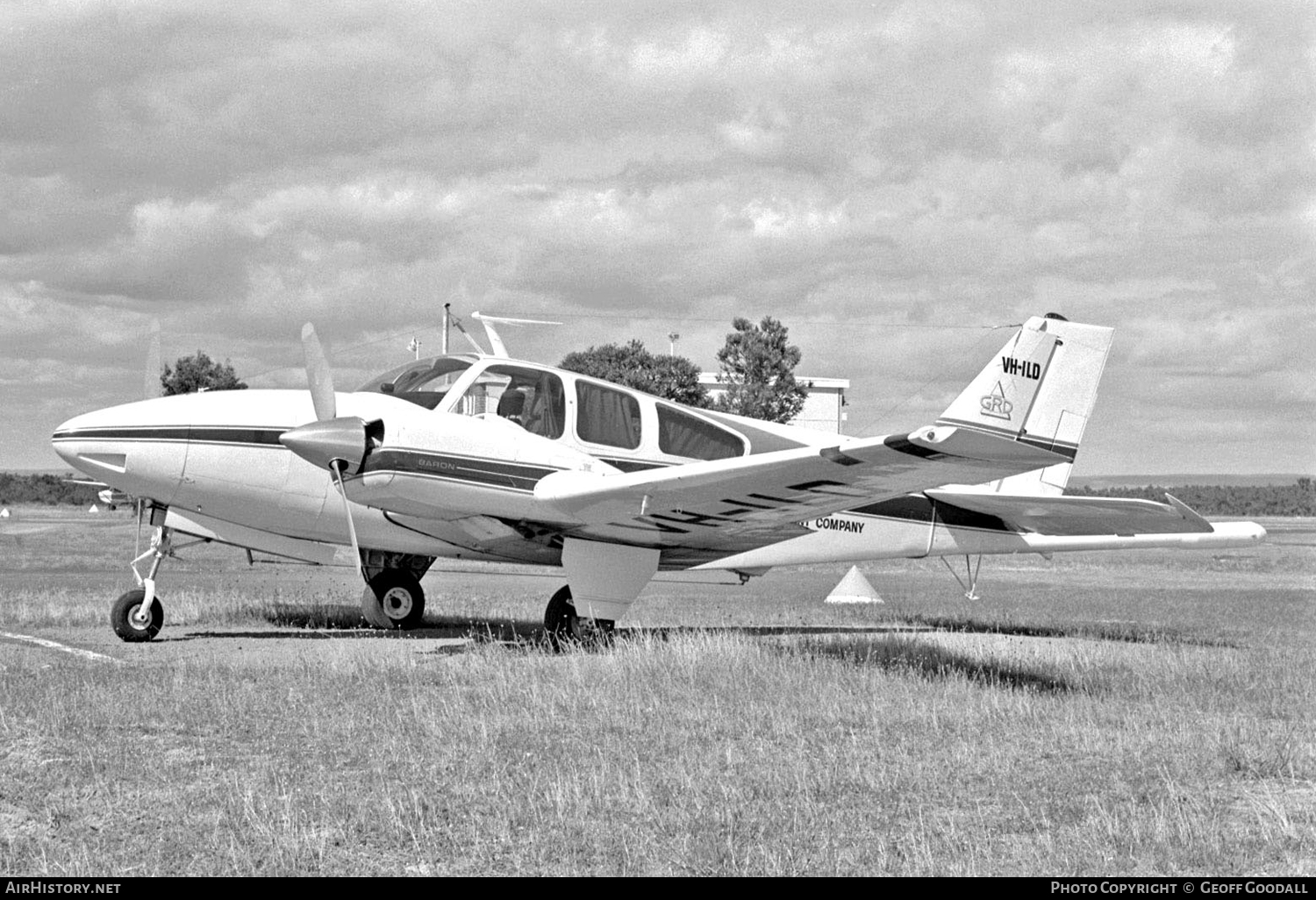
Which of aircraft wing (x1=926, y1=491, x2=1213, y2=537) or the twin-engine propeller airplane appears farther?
aircraft wing (x1=926, y1=491, x2=1213, y2=537)

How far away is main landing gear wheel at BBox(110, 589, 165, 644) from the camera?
1245 cm

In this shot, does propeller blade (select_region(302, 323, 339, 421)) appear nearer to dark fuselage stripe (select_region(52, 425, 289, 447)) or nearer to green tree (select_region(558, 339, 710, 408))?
dark fuselage stripe (select_region(52, 425, 289, 447))

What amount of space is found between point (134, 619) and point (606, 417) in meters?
5.24

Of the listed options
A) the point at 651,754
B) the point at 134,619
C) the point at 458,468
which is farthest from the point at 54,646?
the point at 651,754

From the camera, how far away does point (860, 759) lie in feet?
23.3

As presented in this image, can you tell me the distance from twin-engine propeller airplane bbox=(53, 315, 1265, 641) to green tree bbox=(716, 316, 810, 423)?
36624 mm

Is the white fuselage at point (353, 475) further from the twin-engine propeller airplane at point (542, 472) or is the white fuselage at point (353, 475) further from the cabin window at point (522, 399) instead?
the cabin window at point (522, 399)

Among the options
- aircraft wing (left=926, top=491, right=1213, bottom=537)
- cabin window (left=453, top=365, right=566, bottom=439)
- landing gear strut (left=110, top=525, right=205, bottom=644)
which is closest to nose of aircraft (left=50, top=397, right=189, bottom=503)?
landing gear strut (left=110, top=525, right=205, bottom=644)

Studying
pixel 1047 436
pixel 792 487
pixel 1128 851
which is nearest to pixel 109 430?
pixel 792 487

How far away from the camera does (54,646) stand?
11.9 meters

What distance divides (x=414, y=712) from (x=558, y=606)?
16.1 feet

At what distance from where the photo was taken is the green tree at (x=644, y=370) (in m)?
53.9

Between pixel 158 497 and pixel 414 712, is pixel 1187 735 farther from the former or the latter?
pixel 158 497

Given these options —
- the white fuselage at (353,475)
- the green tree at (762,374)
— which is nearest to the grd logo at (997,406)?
the white fuselage at (353,475)
